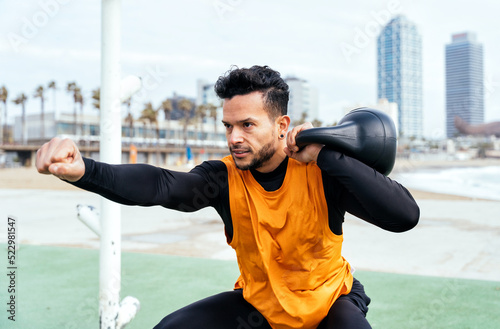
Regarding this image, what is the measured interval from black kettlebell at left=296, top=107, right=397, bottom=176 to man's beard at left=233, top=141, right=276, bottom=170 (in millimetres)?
204

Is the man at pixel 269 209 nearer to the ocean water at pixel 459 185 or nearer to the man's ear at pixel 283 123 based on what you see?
the man's ear at pixel 283 123

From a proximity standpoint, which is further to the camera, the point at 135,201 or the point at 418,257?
the point at 418,257

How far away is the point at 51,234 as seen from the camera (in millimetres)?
6750

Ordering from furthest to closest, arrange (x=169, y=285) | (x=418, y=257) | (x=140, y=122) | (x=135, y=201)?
(x=140, y=122), (x=418, y=257), (x=169, y=285), (x=135, y=201)

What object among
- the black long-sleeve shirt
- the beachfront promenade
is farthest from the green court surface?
the black long-sleeve shirt

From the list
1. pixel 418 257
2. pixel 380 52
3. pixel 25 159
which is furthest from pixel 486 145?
pixel 418 257

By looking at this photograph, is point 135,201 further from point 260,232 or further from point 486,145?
point 486,145

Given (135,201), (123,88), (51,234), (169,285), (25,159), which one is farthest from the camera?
(25,159)

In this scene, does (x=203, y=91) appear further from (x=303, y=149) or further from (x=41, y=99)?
(x=303, y=149)

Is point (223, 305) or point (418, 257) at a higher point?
point (223, 305)

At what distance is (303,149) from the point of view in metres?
1.64

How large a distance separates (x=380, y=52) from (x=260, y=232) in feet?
98.9

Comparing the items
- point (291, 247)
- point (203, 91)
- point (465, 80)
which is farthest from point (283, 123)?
point (203, 91)

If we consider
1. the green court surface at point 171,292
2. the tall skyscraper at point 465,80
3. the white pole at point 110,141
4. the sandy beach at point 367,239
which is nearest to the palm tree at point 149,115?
the tall skyscraper at point 465,80
